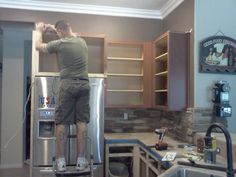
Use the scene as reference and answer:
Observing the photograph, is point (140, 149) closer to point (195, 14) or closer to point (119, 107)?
point (119, 107)

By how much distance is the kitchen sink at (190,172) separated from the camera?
68.3 inches

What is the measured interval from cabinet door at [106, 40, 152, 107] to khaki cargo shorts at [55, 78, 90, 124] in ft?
3.96

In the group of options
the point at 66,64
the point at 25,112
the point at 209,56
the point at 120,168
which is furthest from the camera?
the point at 25,112

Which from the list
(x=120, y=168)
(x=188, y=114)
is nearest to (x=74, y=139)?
(x=120, y=168)

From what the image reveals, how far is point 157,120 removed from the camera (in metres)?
4.45

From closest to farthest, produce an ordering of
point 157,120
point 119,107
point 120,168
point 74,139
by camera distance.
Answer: point 74,139
point 120,168
point 119,107
point 157,120

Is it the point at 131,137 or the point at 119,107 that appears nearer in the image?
the point at 131,137

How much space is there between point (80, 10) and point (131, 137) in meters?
2.06

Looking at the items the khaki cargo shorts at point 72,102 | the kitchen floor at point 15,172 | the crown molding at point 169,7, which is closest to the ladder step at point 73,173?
the khaki cargo shorts at point 72,102

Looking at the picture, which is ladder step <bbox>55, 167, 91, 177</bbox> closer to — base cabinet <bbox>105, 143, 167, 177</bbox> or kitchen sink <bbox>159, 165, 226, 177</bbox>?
base cabinet <bbox>105, 143, 167, 177</bbox>

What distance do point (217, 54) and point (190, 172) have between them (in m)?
1.80

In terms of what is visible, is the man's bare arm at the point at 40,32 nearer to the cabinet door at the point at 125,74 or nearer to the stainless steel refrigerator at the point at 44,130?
the stainless steel refrigerator at the point at 44,130

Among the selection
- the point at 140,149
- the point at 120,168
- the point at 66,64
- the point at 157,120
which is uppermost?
the point at 66,64

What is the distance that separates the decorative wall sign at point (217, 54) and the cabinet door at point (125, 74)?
113 centimetres
